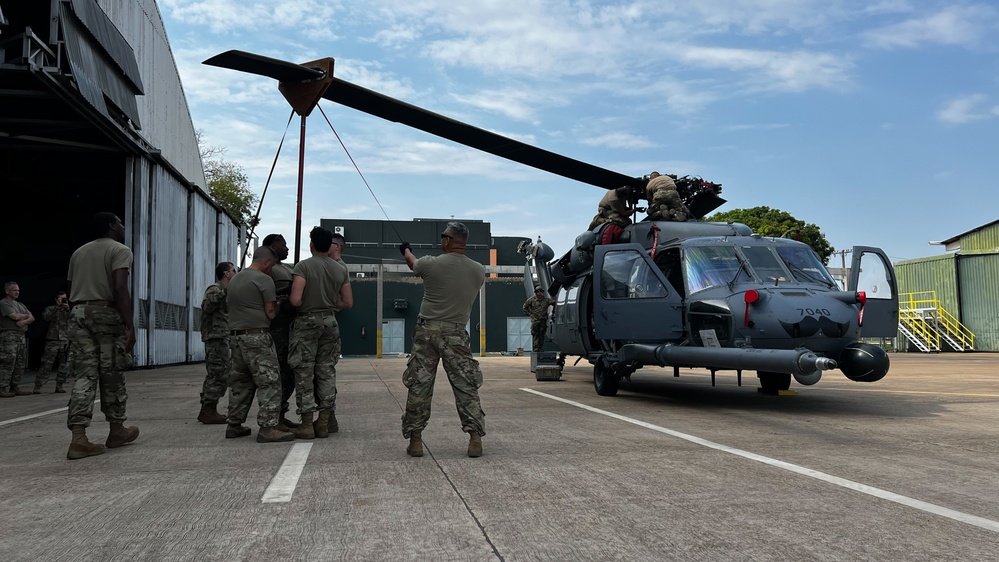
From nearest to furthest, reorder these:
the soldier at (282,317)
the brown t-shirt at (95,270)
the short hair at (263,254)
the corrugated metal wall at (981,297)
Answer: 1. the brown t-shirt at (95,270)
2. the short hair at (263,254)
3. the soldier at (282,317)
4. the corrugated metal wall at (981,297)

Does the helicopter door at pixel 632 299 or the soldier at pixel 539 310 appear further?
the soldier at pixel 539 310

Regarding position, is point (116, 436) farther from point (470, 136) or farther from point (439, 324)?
point (470, 136)

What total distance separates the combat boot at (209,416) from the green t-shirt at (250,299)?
5.57 feet

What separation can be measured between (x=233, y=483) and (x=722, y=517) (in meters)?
2.92

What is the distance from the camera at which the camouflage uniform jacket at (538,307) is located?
1434 cm

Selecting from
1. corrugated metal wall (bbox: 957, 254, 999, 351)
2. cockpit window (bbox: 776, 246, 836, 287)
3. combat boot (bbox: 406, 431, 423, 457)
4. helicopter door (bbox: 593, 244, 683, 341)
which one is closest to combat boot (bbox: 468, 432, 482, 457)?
combat boot (bbox: 406, 431, 423, 457)

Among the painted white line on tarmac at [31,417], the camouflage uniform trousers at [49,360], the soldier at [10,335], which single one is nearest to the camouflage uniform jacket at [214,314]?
the painted white line on tarmac at [31,417]

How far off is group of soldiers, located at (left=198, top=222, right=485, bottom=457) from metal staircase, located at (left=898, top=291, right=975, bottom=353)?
34.0 m

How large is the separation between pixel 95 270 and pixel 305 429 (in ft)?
6.91

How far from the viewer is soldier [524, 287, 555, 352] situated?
46.9 ft

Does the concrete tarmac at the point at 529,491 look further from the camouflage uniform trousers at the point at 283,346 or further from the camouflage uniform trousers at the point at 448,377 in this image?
the camouflage uniform trousers at the point at 283,346

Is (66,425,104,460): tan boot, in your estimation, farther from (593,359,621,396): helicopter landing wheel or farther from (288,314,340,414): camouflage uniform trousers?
(593,359,621,396): helicopter landing wheel

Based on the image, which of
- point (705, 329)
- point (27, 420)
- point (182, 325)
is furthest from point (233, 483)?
point (182, 325)

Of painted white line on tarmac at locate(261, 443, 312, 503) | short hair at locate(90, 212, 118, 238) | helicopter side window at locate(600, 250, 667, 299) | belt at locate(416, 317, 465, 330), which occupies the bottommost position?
painted white line on tarmac at locate(261, 443, 312, 503)
